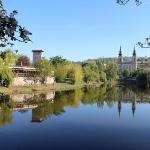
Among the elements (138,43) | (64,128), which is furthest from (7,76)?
(138,43)

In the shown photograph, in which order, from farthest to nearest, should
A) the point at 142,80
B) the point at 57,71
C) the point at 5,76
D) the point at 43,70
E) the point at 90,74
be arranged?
the point at 90,74
the point at 142,80
the point at 57,71
the point at 43,70
the point at 5,76

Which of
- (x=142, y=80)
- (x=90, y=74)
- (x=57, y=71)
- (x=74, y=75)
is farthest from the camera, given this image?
(x=90, y=74)

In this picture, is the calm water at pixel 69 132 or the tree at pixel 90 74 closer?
the calm water at pixel 69 132

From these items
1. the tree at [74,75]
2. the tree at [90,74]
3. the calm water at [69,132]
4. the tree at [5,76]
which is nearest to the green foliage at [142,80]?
the tree at [90,74]

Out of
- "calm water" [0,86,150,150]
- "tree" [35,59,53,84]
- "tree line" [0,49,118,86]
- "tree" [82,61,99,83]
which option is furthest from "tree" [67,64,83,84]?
"calm water" [0,86,150,150]

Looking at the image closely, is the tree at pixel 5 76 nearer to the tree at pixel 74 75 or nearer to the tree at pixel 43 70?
the tree at pixel 43 70

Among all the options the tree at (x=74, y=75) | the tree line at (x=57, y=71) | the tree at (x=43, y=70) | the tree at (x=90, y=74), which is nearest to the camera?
the tree line at (x=57, y=71)

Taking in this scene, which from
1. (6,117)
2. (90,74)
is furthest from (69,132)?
(90,74)

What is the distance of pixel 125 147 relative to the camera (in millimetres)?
18125

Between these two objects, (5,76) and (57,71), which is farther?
(57,71)

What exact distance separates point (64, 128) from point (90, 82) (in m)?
85.4

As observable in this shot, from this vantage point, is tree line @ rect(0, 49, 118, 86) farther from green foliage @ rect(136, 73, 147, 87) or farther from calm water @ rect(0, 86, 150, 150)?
calm water @ rect(0, 86, 150, 150)

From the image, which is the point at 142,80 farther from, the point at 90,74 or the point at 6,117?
the point at 6,117

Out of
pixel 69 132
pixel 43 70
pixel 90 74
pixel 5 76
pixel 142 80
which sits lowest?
pixel 69 132
